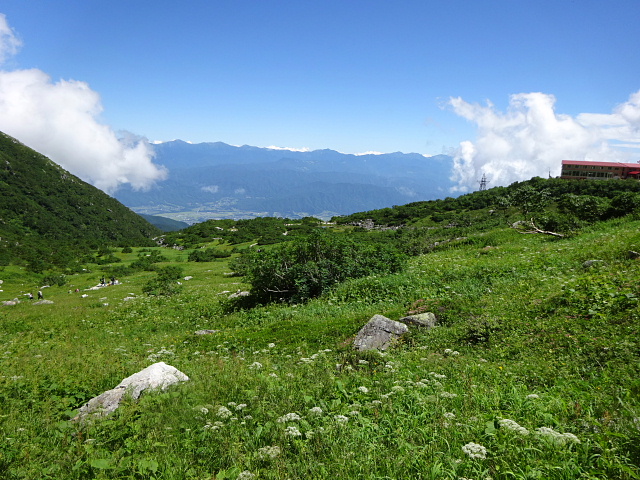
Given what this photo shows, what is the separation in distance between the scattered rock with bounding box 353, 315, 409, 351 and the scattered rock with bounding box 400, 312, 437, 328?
0.49 meters

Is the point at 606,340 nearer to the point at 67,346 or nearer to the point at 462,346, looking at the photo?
the point at 462,346

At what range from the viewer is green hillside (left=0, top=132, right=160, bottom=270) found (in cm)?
13525

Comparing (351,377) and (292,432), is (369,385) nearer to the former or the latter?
(351,377)

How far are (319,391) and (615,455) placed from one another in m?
4.63

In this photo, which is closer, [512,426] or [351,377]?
[512,426]

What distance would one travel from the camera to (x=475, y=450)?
4.33 meters

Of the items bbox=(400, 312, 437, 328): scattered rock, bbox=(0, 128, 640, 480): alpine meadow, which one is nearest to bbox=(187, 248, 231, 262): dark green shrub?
bbox=(0, 128, 640, 480): alpine meadow

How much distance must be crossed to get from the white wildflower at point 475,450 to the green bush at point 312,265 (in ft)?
47.5

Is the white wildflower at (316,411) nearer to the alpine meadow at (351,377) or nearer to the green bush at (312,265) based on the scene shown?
the alpine meadow at (351,377)

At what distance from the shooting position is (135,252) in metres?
67.8

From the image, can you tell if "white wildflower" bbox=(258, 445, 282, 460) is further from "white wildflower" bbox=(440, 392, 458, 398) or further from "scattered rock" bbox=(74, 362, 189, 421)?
"scattered rock" bbox=(74, 362, 189, 421)

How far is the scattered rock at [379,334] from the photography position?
10.3m

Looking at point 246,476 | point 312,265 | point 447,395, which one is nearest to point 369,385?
point 447,395

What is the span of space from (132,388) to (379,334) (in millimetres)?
6833
